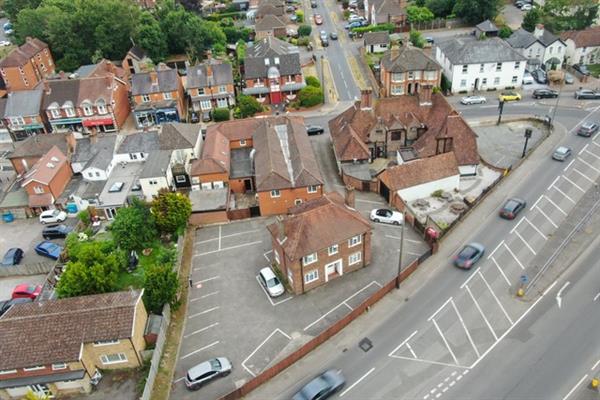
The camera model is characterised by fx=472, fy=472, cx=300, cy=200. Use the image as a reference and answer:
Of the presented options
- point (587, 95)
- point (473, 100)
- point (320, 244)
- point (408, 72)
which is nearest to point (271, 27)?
point (408, 72)

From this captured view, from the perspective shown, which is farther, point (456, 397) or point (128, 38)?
point (128, 38)

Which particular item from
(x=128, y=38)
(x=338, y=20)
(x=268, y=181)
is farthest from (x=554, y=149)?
(x=128, y=38)

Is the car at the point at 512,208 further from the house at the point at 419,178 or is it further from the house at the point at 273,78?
the house at the point at 273,78

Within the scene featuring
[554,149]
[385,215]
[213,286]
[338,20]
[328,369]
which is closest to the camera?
[328,369]

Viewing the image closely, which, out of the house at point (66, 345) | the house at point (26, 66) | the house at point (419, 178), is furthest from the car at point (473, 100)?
the house at point (26, 66)

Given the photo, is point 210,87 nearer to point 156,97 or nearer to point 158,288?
point 156,97

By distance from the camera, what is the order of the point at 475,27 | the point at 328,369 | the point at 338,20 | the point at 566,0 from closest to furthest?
the point at 328,369, the point at 566,0, the point at 475,27, the point at 338,20

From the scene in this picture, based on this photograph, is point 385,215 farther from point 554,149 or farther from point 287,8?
point 287,8
